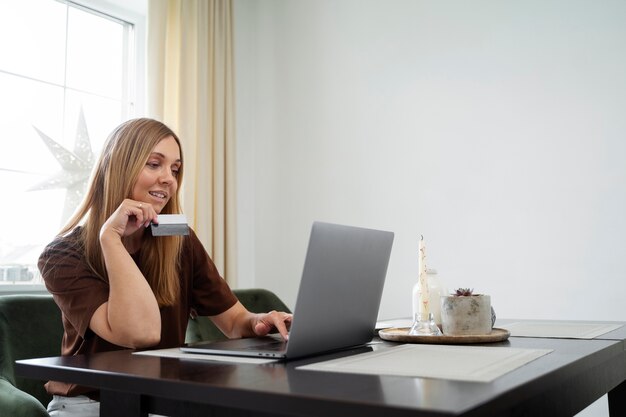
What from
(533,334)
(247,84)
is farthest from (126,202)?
(247,84)

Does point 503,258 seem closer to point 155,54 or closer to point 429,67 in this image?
point 429,67

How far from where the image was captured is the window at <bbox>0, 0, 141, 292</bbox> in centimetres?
260

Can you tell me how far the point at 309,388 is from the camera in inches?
28.7

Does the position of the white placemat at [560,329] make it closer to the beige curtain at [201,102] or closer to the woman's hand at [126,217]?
the woman's hand at [126,217]

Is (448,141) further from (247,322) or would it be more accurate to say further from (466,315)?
(466,315)

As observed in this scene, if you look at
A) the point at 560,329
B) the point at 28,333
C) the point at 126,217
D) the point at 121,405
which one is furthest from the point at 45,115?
the point at 560,329

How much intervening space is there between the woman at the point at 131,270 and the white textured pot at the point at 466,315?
34 cm

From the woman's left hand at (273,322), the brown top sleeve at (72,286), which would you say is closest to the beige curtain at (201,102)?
the brown top sleeve at (72,286)

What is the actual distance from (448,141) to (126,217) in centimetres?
192

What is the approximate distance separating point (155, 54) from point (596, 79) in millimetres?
1943

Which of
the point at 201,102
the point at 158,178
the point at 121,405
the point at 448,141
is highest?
the point at 201,102

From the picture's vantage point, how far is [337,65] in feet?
11.1

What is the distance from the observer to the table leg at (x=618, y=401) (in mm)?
1578

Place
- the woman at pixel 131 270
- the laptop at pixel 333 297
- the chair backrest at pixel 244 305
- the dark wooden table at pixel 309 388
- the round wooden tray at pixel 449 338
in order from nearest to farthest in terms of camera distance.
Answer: the dark wooden table at pixel 309 388
the laptop at pixel 333 297
the round wooden tray at pixel 449 338
the woman at pixel 131 270
the chair backrest at pixel 244 305
